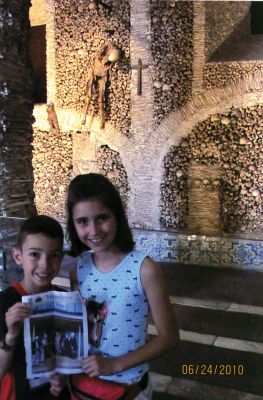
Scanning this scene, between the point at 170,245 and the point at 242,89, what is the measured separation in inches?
80.5

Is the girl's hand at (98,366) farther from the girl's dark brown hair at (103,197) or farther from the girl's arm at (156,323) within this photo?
the girl's dark brown hair at (103,197)

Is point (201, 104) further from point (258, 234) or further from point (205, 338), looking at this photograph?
point (205, 338)

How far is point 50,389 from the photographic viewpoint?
53.0 inches

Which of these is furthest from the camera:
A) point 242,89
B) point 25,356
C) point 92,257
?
point 242,89

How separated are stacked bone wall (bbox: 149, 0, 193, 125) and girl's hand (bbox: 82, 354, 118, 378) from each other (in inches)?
183

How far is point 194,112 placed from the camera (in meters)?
5.50

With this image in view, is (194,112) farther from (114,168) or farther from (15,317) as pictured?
(15,317)

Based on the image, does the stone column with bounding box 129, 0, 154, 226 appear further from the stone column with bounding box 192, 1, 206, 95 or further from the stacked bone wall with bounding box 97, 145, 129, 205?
the stone column with bounding box 192, 1, 206, 95

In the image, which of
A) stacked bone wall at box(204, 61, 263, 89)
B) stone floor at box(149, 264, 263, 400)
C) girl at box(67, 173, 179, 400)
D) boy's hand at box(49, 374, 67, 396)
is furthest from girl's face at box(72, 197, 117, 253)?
stacked bone wall at box(204, 61, 263, 89)

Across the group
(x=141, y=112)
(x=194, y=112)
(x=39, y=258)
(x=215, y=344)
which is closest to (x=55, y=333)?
(x=39, y=258)

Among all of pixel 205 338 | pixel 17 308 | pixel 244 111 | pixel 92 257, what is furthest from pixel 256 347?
pixel 244 111

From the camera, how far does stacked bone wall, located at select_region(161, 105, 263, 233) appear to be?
17.2ft

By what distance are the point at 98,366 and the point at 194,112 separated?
461cm

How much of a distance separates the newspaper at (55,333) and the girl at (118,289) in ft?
0.19
